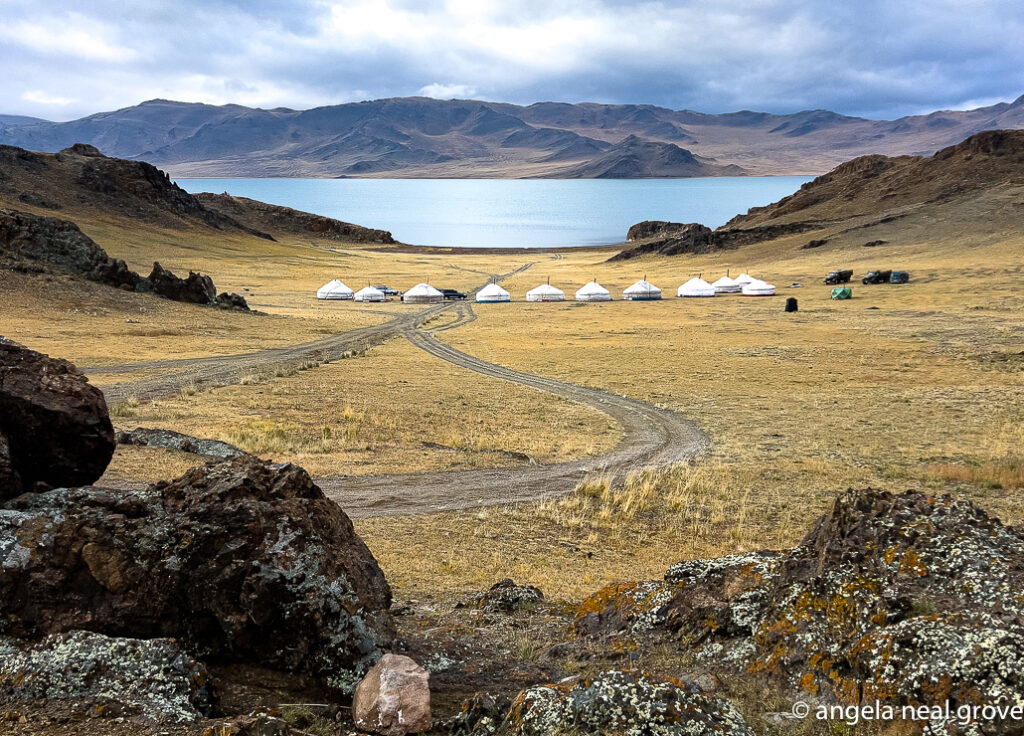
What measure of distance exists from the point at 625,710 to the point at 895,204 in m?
115

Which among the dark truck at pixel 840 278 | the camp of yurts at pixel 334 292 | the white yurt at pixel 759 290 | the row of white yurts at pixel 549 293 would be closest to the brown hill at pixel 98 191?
the camp of yurts at pixel 334 292

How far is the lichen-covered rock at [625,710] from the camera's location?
3.98 meters

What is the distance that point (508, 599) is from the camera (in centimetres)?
742

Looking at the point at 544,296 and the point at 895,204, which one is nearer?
the point at 544,296

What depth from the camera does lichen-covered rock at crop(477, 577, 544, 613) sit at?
288 inches

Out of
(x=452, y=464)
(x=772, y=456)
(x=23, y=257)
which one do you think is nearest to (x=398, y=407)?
(x=452, y=464)

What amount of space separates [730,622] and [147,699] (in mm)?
3900

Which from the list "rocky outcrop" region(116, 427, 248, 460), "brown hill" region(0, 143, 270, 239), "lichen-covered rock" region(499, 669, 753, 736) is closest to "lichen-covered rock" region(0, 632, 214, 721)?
"lichen-covered rock" region(499, 669, 753, 736)

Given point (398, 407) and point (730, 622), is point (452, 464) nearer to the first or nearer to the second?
point (398, 407)

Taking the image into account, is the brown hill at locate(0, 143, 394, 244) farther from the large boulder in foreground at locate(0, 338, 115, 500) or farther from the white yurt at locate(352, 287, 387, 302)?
the large boulder in foreground at locate(0, 338, 115, 500)

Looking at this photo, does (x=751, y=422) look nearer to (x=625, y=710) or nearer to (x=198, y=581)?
(x=625, y=710)

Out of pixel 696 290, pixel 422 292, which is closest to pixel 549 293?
pixel 422 292

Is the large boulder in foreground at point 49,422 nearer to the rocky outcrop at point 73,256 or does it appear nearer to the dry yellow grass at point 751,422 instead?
the dry yellow grass at point 751,422

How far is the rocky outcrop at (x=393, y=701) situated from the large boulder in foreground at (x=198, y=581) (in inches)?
16.8
